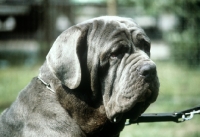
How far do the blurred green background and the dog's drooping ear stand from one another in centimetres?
314

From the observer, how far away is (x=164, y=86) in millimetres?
9258

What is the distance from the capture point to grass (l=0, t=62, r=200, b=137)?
20.4ft

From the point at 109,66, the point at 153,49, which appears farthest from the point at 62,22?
the point at 109,66

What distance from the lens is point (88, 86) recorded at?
10.5ft

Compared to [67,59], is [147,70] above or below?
below

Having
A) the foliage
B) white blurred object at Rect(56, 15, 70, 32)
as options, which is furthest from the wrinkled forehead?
white blurred object at Rect(56, 15, 70, 32)

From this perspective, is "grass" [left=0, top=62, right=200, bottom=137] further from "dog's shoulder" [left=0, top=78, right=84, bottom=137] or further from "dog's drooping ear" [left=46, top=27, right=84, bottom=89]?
"dog's drooping ear" [left=46, top=27, right=84, bottom=89]

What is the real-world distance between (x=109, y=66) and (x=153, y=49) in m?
11.9

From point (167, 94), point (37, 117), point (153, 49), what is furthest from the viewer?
point (153, 49)

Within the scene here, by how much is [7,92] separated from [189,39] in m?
4.79

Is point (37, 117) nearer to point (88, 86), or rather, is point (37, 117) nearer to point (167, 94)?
point (88, 86)

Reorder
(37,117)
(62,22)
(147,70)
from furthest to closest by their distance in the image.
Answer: (62,22) → (37,117) → (147,70)

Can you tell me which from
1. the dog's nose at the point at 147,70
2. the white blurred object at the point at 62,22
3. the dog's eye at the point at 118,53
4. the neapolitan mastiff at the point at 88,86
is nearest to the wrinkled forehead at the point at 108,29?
the neapolitan mastiff at the point at 88,86

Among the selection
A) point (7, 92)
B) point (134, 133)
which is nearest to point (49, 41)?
point (7, 92)
